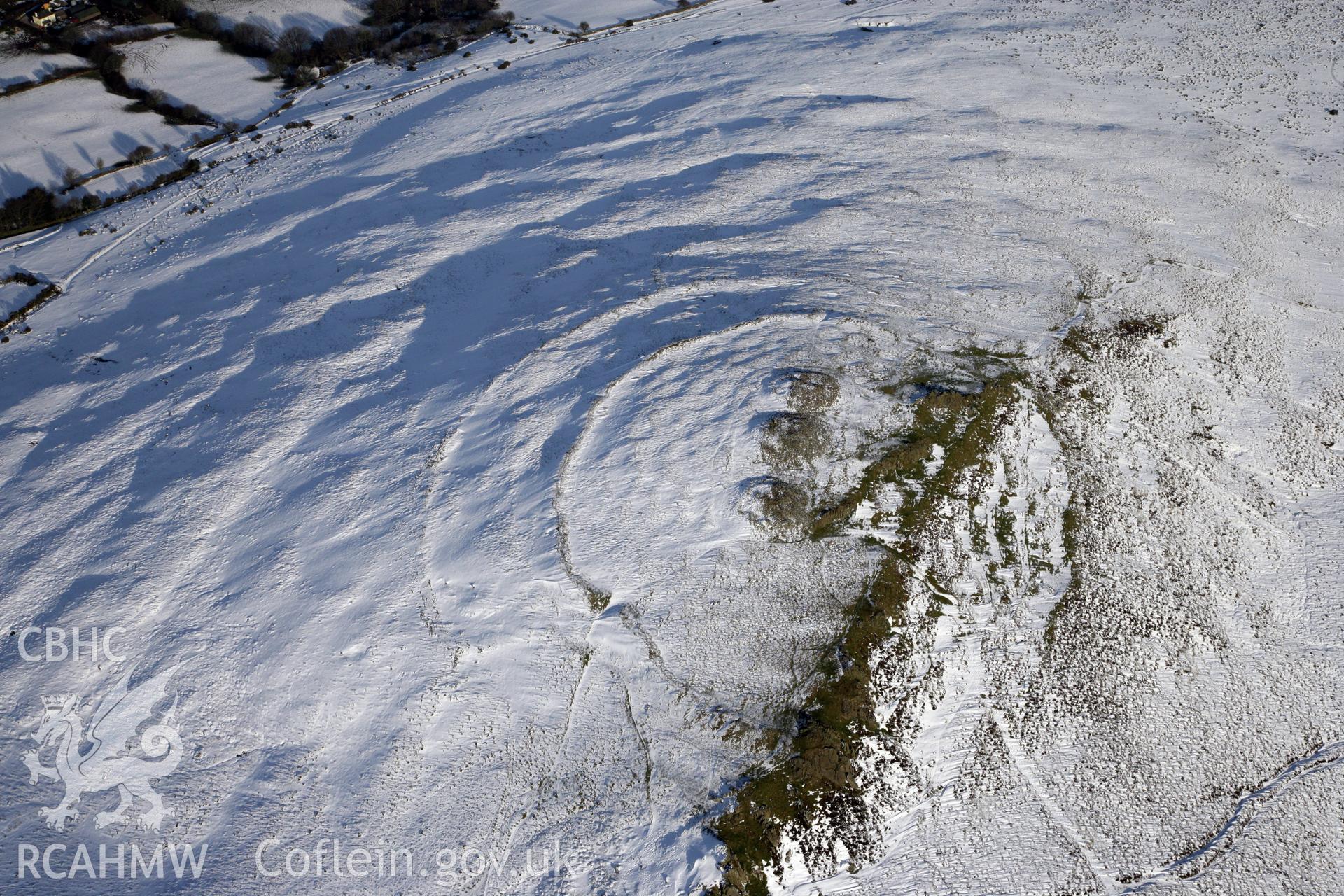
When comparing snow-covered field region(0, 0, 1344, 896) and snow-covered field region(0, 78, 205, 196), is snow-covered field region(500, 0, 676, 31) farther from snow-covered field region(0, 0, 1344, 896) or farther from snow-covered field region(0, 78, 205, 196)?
snow-covered field region(0, 78, 205, 196)

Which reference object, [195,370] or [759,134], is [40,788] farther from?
[759,134]

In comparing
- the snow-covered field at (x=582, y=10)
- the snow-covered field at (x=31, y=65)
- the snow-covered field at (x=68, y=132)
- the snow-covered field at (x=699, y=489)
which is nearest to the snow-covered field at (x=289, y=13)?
the snow-covered field at (x=31, y=65)

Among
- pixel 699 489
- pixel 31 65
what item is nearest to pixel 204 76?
pixel 31 65

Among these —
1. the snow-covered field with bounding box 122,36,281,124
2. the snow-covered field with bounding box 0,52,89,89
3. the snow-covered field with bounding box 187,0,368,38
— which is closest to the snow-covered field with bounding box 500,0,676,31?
Answer: the snow-covered field with bounding box 187,0,368,38

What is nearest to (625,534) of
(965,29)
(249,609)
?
(249,609)

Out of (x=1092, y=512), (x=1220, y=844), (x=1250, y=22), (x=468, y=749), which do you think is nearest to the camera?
(x=1220, y=844)

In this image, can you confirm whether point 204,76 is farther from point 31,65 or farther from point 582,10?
point 582,10

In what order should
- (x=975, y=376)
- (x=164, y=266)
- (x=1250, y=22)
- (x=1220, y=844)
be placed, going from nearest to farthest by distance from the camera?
1. (x=1220, y=844)
2. (x=975, y=376)
3. (x=164, y=266)
4. (x=1250, y=22)
